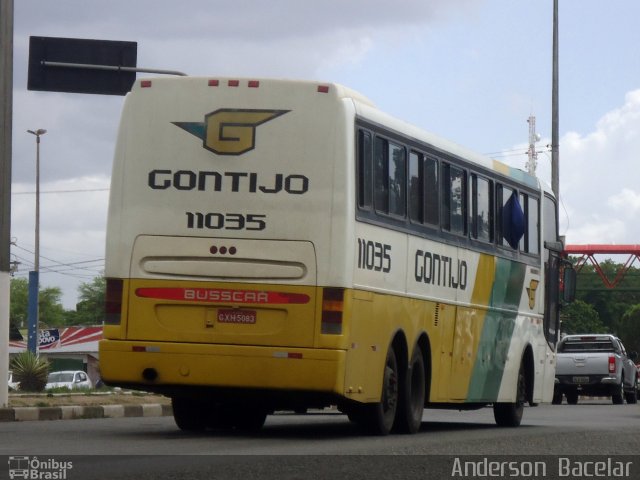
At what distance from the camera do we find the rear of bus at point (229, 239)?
46.6ft

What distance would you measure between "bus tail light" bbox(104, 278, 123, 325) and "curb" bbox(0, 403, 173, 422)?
15.6 feet

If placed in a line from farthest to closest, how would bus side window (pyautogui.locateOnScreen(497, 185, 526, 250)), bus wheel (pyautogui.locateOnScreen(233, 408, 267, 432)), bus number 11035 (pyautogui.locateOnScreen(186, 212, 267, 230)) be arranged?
bus side window (pyautogui.locateOnScreen(497, 185, 526, 250)) → bus wheel (pyautogui.locateOnScreen(233, 408, 267, 432)) → bus number 11035 (pyautogui.locateOnScreen(186, 212, 267, 230))

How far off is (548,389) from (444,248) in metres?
5.27

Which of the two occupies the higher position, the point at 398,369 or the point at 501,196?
the point at 501,196

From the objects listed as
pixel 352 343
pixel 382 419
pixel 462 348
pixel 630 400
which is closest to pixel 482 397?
pixel 462 348

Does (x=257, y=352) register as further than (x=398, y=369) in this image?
No

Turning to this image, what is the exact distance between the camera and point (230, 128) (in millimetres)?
14641

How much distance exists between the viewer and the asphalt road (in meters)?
10.3

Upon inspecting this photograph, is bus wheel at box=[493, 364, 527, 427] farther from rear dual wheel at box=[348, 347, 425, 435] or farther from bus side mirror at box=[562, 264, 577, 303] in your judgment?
rear dual wheel at box=[348, 347, 425, 435]

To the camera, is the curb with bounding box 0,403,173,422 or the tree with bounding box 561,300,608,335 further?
the tree with bounding box 561,300,608,335

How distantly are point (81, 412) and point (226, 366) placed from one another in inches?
272

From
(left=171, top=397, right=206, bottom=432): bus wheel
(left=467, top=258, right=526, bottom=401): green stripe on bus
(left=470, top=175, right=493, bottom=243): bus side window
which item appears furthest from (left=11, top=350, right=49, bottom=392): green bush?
(left=171, top=397, right=206, bottom=432): bus wheel
